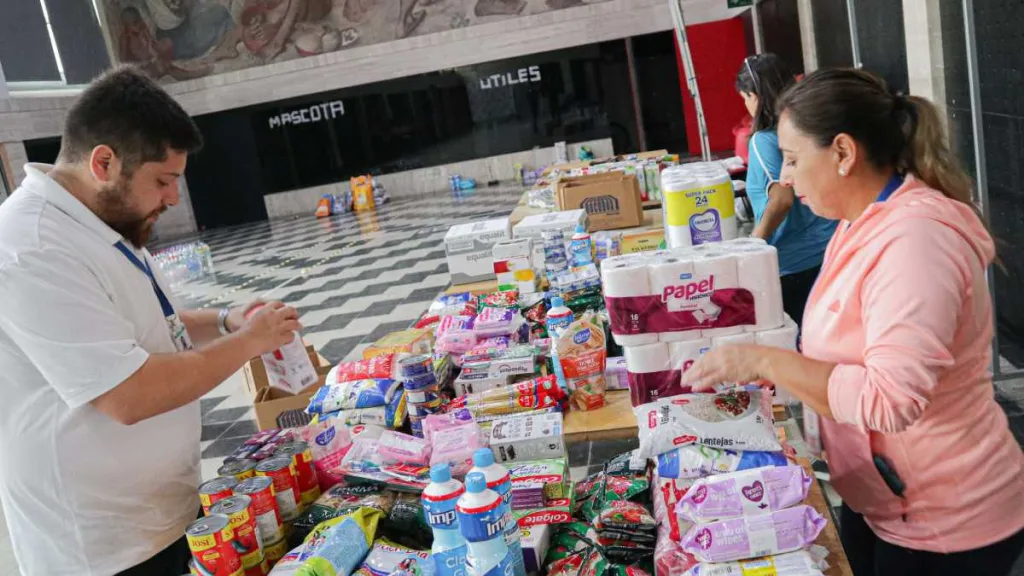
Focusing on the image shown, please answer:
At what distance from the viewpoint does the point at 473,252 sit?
4.45 metres

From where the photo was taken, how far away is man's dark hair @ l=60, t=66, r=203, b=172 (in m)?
1.70

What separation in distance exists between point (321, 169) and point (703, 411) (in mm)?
16242

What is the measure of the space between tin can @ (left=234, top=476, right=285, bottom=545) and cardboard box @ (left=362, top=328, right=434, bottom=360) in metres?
1.21

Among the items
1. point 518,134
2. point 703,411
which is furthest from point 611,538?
point 518,134

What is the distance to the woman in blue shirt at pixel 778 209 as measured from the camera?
10.3ft

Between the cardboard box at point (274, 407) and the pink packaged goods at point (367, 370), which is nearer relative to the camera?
the pink packaged goods at point (367, 370)

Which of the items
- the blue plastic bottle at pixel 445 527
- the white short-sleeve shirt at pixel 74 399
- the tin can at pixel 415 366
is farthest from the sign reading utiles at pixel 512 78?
the blue plastic bottle at pixel 445 527

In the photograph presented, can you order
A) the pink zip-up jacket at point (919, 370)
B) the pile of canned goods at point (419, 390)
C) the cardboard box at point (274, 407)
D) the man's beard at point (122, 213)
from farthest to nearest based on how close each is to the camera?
the cardboard box at point (274, 407), the pile of canned goods at point (419, 390), the man's beard at point (122, 213), the pink zip-up jacket at point (919, 370)

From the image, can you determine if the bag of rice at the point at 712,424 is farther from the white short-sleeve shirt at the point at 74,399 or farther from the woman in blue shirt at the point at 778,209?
the woman in blue shirt at the point at 778,209

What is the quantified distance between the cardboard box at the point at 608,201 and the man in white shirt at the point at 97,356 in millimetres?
3481

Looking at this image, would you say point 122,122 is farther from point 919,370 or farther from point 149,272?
point 919,370

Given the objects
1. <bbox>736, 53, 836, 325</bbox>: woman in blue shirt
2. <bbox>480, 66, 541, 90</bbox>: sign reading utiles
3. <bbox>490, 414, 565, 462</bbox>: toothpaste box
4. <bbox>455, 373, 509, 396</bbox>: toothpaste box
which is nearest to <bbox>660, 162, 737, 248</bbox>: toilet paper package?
<bbox>736, 53, 836, 325</bbox>: woman in blue shirt

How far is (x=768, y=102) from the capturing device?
3.29 m

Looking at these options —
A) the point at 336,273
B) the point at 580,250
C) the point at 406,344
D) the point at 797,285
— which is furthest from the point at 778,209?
the point at 336,273
